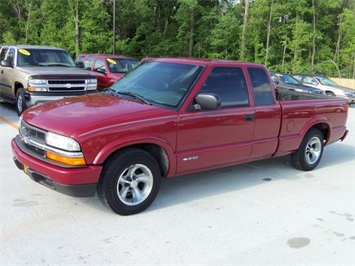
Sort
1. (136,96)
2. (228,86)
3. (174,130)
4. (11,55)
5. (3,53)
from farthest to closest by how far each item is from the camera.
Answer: (3,53), (11,55), (228,86), (136,96), (174,130)

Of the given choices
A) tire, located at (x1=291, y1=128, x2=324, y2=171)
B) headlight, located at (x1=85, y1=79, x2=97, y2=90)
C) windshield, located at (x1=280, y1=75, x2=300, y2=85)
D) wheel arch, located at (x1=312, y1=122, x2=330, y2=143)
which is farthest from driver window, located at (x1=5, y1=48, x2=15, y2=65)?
windshield, located at (x1=280, y1=75, x2=300, y2=85)

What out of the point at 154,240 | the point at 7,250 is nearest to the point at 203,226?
the point at 154,240

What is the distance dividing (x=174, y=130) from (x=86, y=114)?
1.01m

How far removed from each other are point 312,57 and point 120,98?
4032cm

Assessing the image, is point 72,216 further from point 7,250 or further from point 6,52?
point 6,52

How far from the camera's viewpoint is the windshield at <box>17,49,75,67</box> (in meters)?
10.1

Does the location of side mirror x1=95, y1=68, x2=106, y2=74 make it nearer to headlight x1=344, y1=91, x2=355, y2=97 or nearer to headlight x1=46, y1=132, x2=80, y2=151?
headlight x1=46, y1=132, x2=80, y2=151

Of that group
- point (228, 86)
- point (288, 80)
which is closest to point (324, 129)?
point (228, 86)

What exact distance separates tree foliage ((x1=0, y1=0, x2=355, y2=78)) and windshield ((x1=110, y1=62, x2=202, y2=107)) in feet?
106

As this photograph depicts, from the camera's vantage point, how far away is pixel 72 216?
414 cm

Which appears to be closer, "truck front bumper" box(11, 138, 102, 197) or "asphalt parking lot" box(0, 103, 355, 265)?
"asphalt parking lot" box(0, 103, 355, 265)

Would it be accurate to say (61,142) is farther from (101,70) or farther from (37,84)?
(101,70)

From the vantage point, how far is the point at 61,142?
3824mm

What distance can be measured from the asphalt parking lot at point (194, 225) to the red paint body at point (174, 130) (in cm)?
50
